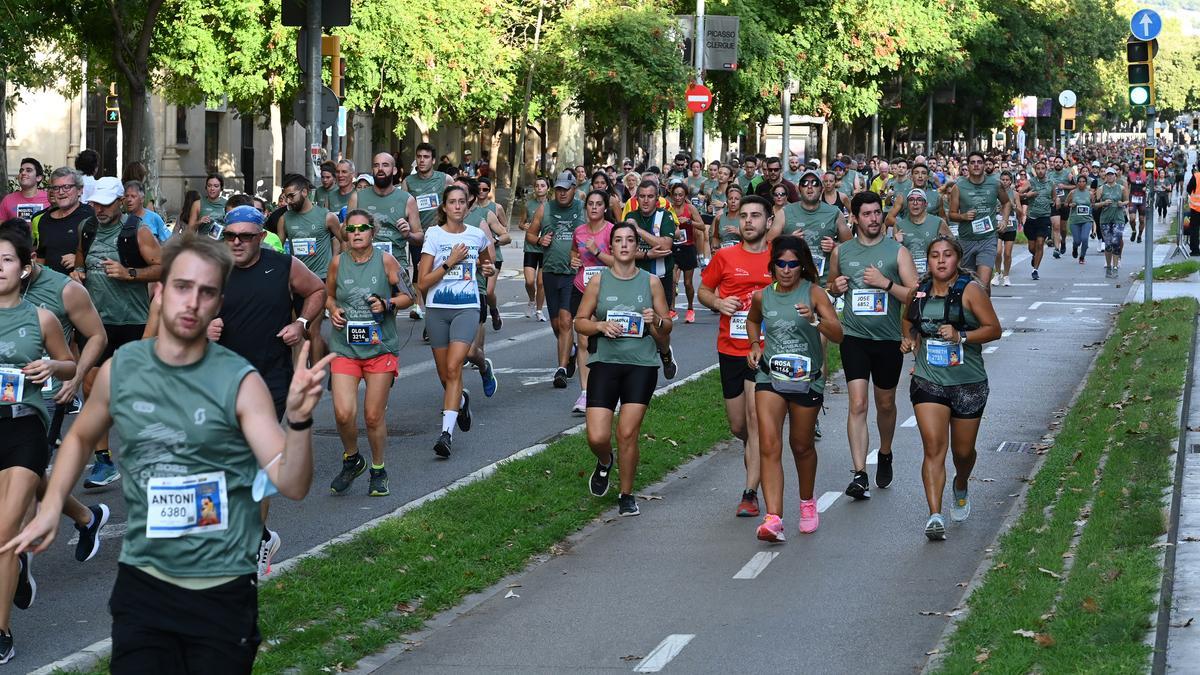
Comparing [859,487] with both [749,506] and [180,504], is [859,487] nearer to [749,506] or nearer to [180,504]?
[749,506]

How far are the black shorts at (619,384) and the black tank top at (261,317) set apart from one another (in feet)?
6.55

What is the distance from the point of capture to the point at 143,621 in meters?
4.75

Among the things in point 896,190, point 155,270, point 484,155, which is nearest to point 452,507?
point 155,270

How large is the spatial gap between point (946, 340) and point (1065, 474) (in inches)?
79.6

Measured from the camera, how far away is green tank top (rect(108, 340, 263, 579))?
187 inches

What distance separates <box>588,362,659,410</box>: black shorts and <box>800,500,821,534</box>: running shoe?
40.1 inches

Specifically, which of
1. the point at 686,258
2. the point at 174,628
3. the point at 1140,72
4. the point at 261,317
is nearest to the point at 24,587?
the point at 261,317

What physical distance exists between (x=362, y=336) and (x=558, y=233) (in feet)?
18.7

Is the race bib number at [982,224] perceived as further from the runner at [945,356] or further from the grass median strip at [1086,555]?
the runner at [945,356]

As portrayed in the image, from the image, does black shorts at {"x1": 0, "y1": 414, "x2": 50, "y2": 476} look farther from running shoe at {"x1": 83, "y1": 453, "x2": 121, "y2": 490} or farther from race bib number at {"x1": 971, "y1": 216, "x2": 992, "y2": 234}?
race bib number at {"x1": 971, "y1": 216, "x2": 992, "y2": 234}

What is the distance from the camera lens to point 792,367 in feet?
30.5

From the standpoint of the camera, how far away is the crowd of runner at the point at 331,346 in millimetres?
4770

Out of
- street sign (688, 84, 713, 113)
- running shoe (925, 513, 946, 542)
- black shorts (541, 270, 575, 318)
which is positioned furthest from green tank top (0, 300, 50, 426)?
street sign (688, 84, 713, 113)

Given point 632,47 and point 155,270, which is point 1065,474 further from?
point 632,47
